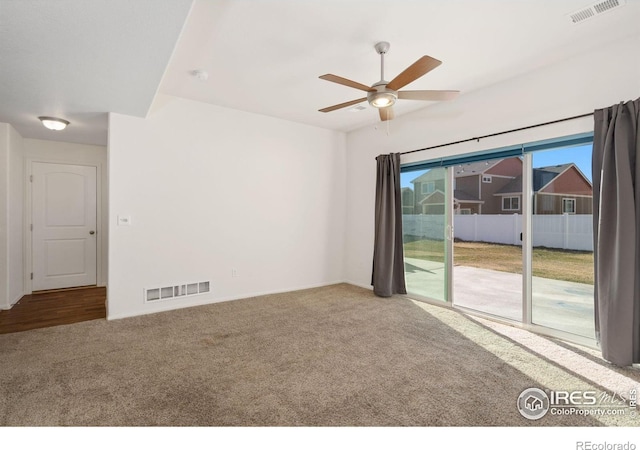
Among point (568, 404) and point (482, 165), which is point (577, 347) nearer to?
point (568, 404)

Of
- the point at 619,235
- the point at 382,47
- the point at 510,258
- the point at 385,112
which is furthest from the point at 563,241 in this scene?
the point at 382,47

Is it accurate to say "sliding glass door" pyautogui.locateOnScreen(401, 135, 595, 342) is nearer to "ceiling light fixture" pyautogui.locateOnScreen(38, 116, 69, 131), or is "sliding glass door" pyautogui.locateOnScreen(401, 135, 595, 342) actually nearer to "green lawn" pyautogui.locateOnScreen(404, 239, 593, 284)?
"green lawn" pyautogui.locateOnScreen(404, 239, 593, 284)

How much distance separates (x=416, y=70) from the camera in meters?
2.27

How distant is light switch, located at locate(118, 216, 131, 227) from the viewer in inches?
141

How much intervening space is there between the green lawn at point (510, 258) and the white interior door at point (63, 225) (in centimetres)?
521

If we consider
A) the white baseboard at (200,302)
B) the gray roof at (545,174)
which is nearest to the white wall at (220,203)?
the white baseboard at (200,302)

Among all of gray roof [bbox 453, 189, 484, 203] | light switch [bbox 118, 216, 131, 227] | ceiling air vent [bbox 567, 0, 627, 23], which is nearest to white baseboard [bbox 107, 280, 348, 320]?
light switch [bbox 118, 216, 131, 227]

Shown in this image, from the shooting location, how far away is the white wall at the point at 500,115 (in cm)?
266

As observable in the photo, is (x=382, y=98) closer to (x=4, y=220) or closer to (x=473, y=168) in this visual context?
(x=473, y=168)

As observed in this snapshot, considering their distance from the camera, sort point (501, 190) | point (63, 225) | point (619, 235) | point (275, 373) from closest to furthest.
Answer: point (275, 373) < point (619, 235) < point (501, 190) < point (63, 225)

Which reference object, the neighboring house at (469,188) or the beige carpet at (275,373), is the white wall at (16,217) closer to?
the beige carpet at (275,373)

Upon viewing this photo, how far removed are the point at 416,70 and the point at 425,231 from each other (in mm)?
2552

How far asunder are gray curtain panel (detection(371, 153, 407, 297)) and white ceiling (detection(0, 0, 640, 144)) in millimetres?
1350

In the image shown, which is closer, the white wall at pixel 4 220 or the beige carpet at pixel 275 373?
the beige carpet at pixel 275 373
